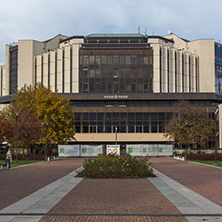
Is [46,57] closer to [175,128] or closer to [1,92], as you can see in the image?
[1,92]

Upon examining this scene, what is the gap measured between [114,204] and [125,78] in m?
73.3

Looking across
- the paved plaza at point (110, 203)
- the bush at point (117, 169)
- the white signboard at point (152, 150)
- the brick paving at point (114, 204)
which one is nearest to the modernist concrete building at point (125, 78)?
the white signboard at point (152, 150)

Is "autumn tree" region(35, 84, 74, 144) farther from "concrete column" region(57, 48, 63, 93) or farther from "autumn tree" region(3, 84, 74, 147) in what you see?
"concrete column" region(57, 48, 63, 93)

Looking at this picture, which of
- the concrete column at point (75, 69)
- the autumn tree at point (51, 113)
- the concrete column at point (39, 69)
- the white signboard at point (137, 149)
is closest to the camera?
the autumn tree at point (51, 113)

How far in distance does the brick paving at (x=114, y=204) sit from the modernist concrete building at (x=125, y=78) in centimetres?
5957

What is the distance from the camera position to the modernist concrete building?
254 feet

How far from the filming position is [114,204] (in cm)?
1138

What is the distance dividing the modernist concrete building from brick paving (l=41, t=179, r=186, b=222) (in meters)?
59.6

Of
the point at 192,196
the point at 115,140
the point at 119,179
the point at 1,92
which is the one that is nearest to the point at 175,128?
the point at 115,140

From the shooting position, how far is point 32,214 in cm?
984

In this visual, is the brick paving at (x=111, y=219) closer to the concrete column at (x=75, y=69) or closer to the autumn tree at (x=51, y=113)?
the autumn tree at (x=51, y=113)

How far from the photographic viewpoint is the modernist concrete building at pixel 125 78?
7731 centimetres

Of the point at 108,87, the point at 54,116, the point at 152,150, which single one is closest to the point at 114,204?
the point at 54,116

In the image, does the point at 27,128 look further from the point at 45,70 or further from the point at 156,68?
the point at 156,68
